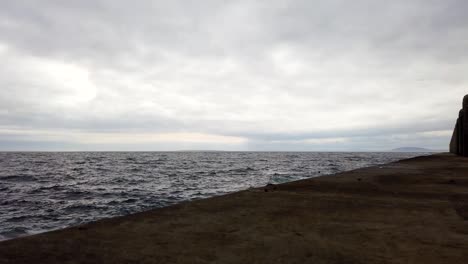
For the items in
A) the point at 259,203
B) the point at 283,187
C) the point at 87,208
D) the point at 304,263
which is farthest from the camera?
the point at 87,208

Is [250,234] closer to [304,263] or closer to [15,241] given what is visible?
[304,263]

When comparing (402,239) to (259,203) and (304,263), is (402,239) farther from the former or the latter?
(259,203)

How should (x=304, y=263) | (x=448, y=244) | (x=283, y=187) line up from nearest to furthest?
(x=304, y=263)
(x=448, y=244)
(x=283, y=187)

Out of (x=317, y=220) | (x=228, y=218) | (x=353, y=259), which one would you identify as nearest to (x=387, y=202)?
(x=317, y=220)

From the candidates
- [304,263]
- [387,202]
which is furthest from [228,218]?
[387,202]

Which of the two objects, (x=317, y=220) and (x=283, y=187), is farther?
(x=283, y=187)

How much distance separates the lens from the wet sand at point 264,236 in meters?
2.35

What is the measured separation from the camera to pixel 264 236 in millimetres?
2908

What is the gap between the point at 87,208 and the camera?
1189cm

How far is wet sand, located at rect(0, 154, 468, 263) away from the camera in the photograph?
92.7 inches

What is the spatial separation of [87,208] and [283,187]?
8310 mm

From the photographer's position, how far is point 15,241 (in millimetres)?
2721

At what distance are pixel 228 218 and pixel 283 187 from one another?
11.6 feet

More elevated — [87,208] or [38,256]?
[38,256]
